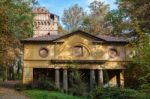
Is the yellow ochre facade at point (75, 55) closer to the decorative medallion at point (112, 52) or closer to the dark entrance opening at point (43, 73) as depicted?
the decorative medallion at point (112, 52)

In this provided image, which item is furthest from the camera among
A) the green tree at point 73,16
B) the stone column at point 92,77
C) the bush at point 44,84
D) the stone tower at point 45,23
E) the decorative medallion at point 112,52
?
the stone tower at point 45,23

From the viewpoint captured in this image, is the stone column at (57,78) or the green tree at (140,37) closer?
the green tree at (140,37)

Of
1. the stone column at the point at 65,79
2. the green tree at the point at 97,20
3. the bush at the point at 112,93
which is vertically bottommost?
the bush at the point at 112,93

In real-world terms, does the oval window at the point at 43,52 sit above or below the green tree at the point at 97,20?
below

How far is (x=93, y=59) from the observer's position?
38.0 metres

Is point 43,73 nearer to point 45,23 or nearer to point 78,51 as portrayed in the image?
point 78,51

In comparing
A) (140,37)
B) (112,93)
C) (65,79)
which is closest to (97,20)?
(65,79)

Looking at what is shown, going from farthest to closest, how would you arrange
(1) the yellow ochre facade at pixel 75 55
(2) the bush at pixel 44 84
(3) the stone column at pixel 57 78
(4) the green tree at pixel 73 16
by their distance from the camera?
1. (4) the green tree at pixel 73 16
2. (1) the yellow ochre facade at pixel 75 55
3. (3) the stone column at pixel 57 78
4. (2) the bush at pixel 44 84

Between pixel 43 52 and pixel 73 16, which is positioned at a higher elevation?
pixel 73 16

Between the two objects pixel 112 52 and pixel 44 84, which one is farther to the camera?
pixel 112 52

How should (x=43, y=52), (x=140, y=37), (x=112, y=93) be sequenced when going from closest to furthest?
(x=140, y=37) → (x=112, y=93) → (x=43, y=52)

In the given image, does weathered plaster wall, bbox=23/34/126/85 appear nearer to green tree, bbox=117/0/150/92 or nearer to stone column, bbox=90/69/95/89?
stone column, bbox=90/69/95/89

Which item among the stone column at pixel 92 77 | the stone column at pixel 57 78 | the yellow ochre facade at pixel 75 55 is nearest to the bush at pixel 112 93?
the stone column at pixel 92 77

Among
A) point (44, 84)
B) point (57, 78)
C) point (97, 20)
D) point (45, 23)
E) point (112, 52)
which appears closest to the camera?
point (44, 84)
